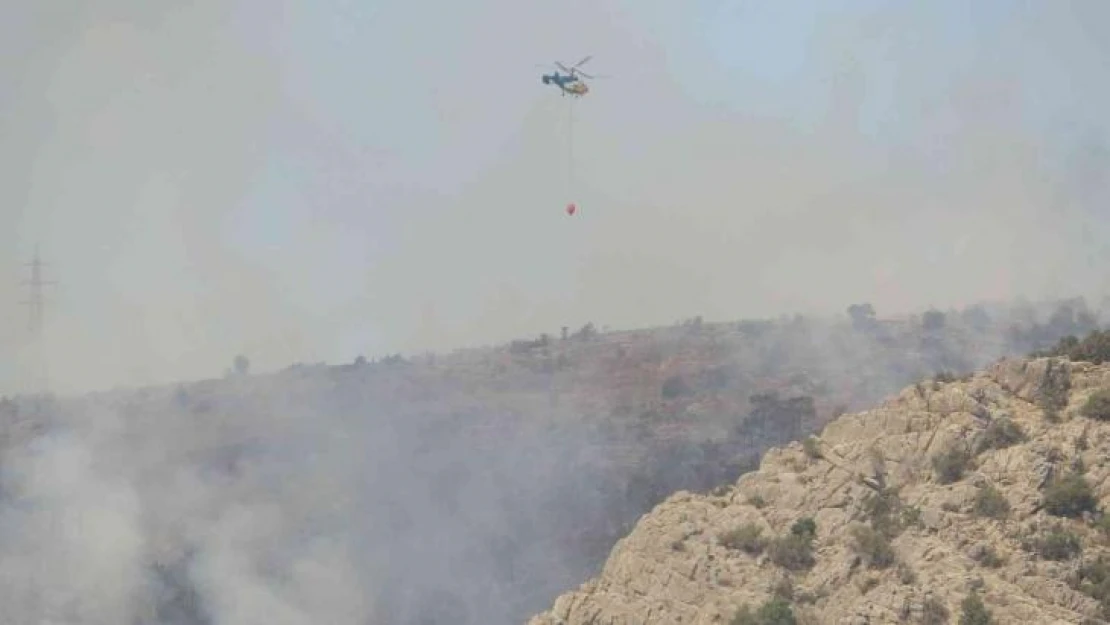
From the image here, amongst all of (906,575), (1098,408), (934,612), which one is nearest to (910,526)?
(906,575)

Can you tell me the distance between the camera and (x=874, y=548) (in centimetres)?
6938

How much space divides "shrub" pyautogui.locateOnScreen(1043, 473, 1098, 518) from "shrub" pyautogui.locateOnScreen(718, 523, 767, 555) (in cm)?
1185

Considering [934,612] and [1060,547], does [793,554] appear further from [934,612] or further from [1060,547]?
[1060,547]

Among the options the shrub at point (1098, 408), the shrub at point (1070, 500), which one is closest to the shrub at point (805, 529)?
the shrub at point (1070, 500)

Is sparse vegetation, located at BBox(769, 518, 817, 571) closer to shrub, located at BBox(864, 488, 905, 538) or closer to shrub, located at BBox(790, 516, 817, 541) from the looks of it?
shrub, located at BBox(790, 516, 817, 541)

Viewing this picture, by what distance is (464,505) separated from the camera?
552ft

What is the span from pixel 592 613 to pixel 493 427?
380ft

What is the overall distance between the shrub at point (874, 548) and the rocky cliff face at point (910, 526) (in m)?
0.06

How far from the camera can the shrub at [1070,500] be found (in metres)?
67.9

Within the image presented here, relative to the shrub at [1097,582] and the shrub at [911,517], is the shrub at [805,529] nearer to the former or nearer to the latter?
the shrub at [911,517]

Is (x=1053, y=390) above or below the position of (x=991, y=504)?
above

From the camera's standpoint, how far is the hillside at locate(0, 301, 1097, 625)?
153m

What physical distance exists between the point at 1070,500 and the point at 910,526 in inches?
248

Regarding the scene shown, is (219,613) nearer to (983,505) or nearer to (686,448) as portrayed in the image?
(686,448)
